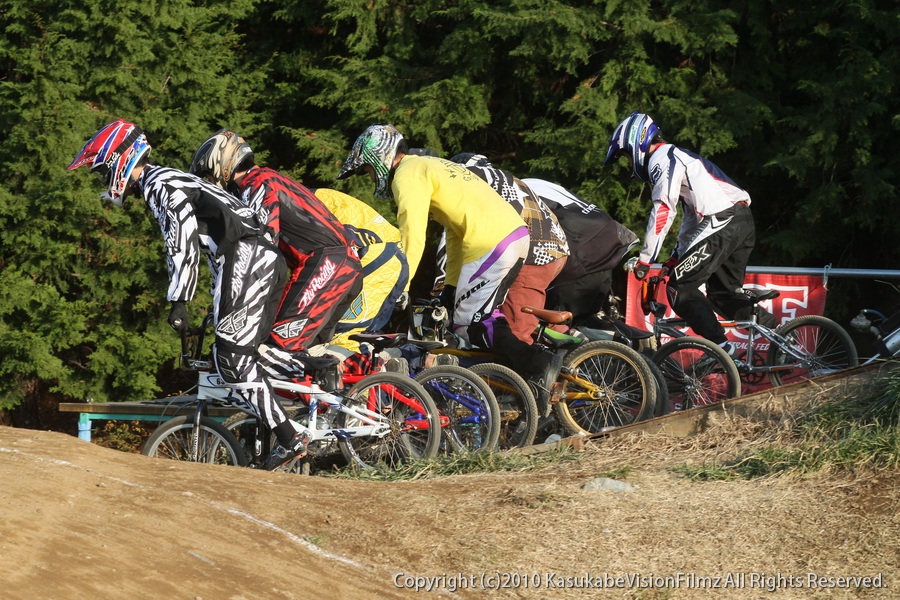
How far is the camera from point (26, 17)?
12992 millimetres

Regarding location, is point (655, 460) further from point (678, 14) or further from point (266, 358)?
point (678, 14)

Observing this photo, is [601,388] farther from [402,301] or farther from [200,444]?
[200,444]

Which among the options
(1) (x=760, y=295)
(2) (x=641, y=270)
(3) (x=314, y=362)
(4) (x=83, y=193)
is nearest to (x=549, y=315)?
(2) (x=641, y=270)

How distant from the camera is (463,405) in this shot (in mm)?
7047

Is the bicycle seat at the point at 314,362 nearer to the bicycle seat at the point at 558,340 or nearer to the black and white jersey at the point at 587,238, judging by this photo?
the bicycle seat at the point at 558,340

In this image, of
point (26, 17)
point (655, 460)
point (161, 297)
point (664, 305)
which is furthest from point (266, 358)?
point (26, 17)

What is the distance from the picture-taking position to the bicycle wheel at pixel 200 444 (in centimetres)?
669

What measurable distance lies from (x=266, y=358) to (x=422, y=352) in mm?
1341

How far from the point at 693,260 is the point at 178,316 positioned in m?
3.96

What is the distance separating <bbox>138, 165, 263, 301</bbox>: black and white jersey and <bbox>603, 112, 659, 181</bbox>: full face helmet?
10.6ft

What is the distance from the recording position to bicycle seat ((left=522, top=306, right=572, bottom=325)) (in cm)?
738

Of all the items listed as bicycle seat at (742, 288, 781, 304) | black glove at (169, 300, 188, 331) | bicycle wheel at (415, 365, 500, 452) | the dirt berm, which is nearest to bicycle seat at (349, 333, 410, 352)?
bicycle wheel at (415, 365, 500, 452)

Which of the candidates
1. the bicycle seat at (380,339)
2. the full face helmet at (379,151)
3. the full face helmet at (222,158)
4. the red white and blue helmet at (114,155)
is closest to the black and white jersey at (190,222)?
the red white and blue helmet at (114,155)

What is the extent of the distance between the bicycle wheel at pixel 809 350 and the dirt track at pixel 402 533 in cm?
272
